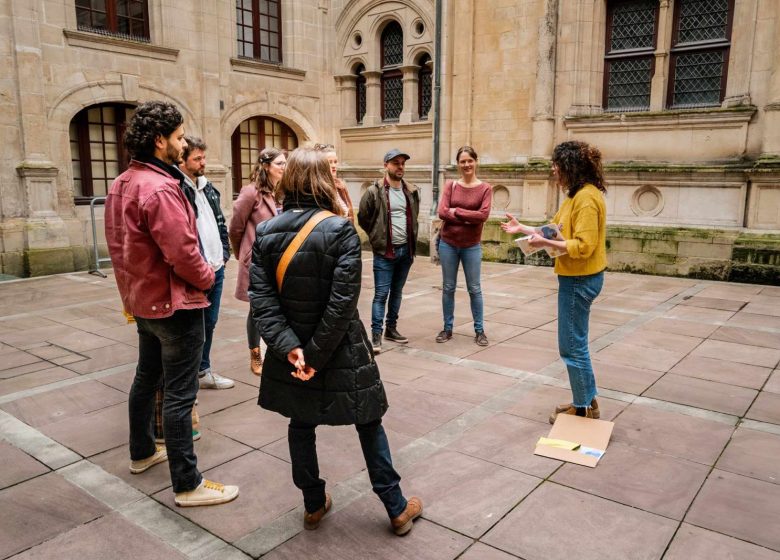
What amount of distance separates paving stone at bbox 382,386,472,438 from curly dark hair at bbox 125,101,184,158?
2.39 m

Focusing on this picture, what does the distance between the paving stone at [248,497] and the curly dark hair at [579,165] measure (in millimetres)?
2534

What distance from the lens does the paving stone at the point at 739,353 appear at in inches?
233

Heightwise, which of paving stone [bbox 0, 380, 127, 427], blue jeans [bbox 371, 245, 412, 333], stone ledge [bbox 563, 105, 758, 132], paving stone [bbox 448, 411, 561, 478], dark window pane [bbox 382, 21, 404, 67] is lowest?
paving stone [bbox 0, 380, 127, 427]

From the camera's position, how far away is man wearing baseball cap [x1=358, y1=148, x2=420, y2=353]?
6184 millimetres

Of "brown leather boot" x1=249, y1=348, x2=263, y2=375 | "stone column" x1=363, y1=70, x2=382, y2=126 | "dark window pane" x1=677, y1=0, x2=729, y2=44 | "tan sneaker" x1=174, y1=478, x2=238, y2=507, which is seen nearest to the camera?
"tan sneaker" x1=174, y1=478, x2=238, y2=507

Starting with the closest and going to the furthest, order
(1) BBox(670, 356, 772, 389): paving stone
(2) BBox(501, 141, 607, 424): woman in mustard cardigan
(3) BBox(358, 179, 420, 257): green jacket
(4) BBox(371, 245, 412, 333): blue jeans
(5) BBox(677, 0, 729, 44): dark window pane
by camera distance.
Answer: (2) BBox(501, 141, 607, 424): woman in mustard cardigan → (1) BBox(670, 356, 772, 389): paving stone → (3) BBox(358, 179, 420, 257): green jacket → (4) BBox(371, 245, 412, 333): blue jeans → (5) BBox(677, 0, 729, 44): dark window pane

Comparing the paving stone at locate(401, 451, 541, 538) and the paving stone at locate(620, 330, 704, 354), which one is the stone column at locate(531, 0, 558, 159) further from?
the paving stone at locate(401, 451, 541, 538)

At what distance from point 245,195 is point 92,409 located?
2.01m

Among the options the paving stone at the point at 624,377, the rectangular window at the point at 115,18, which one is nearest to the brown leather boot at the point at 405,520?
the paving stone at the point at 624,377

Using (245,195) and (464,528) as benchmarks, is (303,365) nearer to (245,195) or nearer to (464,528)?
(464,528)

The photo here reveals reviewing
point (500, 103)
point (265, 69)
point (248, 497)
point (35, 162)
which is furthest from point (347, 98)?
point (248, 497)

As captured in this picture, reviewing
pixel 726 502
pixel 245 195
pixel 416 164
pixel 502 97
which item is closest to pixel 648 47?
pixel 502 97

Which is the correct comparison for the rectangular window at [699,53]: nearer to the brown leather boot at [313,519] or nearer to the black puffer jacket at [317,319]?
the black puffer jacket at [317,319]

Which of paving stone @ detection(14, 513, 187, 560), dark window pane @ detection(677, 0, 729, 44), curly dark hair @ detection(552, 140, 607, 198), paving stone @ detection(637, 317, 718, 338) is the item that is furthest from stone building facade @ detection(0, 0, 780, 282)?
paving stone @ detection(14, 513, 187, 560)
